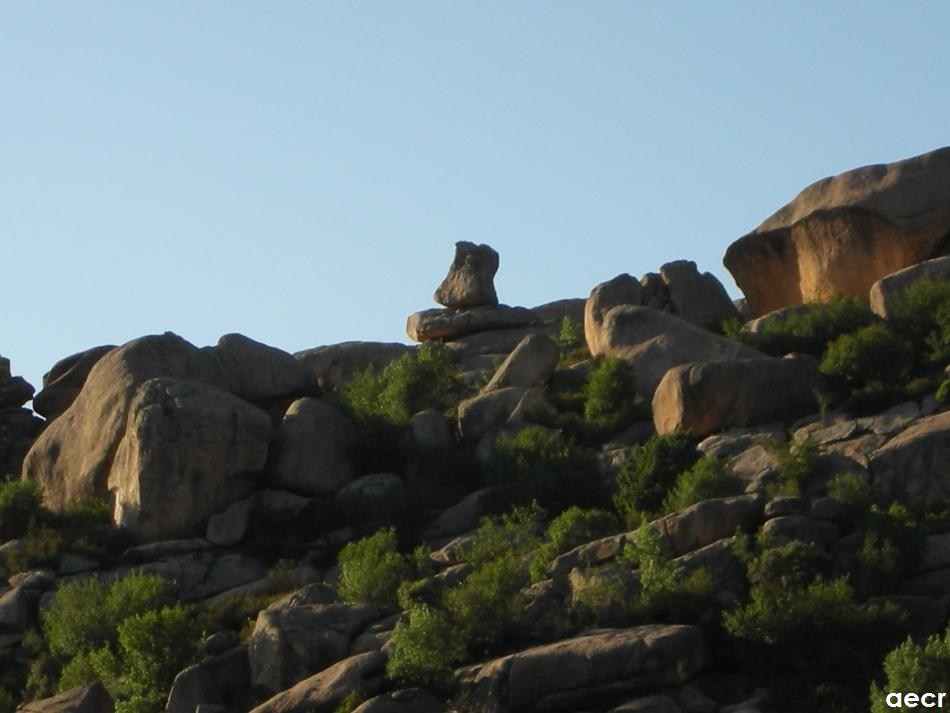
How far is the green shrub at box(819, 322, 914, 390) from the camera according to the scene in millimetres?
40969

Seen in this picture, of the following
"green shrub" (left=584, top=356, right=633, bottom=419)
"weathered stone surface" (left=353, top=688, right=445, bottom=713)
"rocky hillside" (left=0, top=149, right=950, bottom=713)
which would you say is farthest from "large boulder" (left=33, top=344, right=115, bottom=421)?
"weathered stone surface" (left=353, top=688, right=445, bottom=713)

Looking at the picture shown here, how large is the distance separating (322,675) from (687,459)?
9.40 m

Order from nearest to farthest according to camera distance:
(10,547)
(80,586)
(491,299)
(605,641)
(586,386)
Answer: (605,641) → (80,586) → (10,547) → (586,386) → (491,299)

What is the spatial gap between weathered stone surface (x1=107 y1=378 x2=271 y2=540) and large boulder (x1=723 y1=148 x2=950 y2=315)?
13796 millimetres

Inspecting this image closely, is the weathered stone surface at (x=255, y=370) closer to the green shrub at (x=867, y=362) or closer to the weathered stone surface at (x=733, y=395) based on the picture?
the weathered stone surface at (x=733, y=395)

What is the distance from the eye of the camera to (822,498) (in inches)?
1403

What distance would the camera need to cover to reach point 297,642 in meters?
33.0

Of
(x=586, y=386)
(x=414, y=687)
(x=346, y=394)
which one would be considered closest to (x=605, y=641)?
(x=414, y=687)

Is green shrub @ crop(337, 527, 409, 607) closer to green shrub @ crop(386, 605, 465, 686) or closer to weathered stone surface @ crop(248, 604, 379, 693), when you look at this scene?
weathered stone surface @ crop(248, 604, 379, 693)

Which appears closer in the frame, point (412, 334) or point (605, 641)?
point (605, 641)

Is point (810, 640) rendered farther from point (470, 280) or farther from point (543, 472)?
point (470, 280)

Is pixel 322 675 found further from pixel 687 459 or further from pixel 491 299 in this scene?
pixel 491 299

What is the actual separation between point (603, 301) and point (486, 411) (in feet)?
18.4

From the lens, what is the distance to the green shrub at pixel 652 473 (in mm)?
37781
